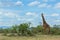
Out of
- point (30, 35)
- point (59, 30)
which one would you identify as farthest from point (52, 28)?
point (30, 35)

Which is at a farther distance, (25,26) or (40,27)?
(40,27)

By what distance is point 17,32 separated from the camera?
23297 millimetres

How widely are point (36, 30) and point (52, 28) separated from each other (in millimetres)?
1808

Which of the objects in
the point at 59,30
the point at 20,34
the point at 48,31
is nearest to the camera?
the point at 20,34

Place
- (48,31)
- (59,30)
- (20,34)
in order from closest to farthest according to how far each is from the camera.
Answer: (20,34) → (48,31) → (59,30)

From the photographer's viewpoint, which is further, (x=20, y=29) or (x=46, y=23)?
(x=46, y=23)

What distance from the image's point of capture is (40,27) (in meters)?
26.5

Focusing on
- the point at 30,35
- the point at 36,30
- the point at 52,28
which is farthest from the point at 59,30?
the point at 30,35

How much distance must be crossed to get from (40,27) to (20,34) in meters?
4.11

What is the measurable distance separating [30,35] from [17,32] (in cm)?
130

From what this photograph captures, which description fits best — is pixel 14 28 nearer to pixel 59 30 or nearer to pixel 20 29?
pixel 20 29

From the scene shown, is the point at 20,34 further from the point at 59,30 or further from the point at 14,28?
the point at 59,30

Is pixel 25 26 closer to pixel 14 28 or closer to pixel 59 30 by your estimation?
pixel 14 28

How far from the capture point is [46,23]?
24.9 m
